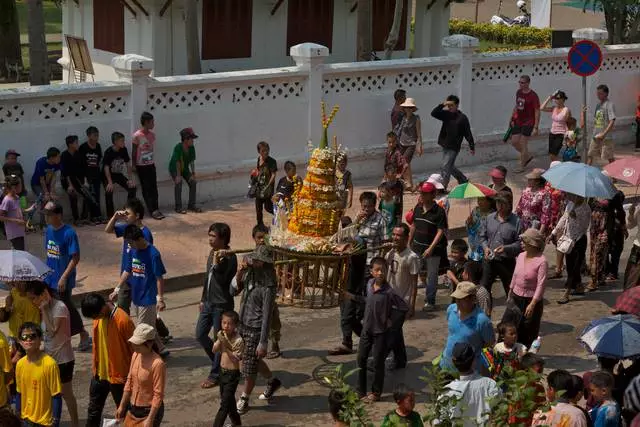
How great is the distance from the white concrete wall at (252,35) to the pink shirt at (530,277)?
11.8 metres

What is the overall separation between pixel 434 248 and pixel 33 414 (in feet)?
18.6

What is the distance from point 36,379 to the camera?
964cm

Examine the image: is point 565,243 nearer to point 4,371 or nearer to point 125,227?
point 125,227

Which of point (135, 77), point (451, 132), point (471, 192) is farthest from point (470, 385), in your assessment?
point (451, 132)

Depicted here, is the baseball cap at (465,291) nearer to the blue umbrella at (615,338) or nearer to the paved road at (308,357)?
the blue umbrella at (615,338)

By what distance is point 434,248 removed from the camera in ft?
46.1

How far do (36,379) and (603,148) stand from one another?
14.1 meters

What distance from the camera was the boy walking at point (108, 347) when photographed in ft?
33.3

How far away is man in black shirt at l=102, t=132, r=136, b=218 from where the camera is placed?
16969 mm

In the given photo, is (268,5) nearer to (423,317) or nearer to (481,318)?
(423,317)

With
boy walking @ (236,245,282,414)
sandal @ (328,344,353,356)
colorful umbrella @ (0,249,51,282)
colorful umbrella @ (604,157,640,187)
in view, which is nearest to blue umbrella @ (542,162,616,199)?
colorful umbrella @ (604,157,640,187)

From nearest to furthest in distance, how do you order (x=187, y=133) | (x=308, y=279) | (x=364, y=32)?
(x=308, y=279) < (x=187, y=133) < (x=364, y=32)

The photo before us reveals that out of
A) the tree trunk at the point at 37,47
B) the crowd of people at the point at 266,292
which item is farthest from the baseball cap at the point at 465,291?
the tree trunk at the point at 37,47

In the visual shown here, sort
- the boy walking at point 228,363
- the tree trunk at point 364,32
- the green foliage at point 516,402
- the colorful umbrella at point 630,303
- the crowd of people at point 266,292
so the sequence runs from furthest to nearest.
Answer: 1. the tree trunk at point 364,32
2. the colorful umbrella at point 630,303
3. the boy walking at point 228,363
4. the crowd of people at point 266,292
5. the green foliage at point 516,402
